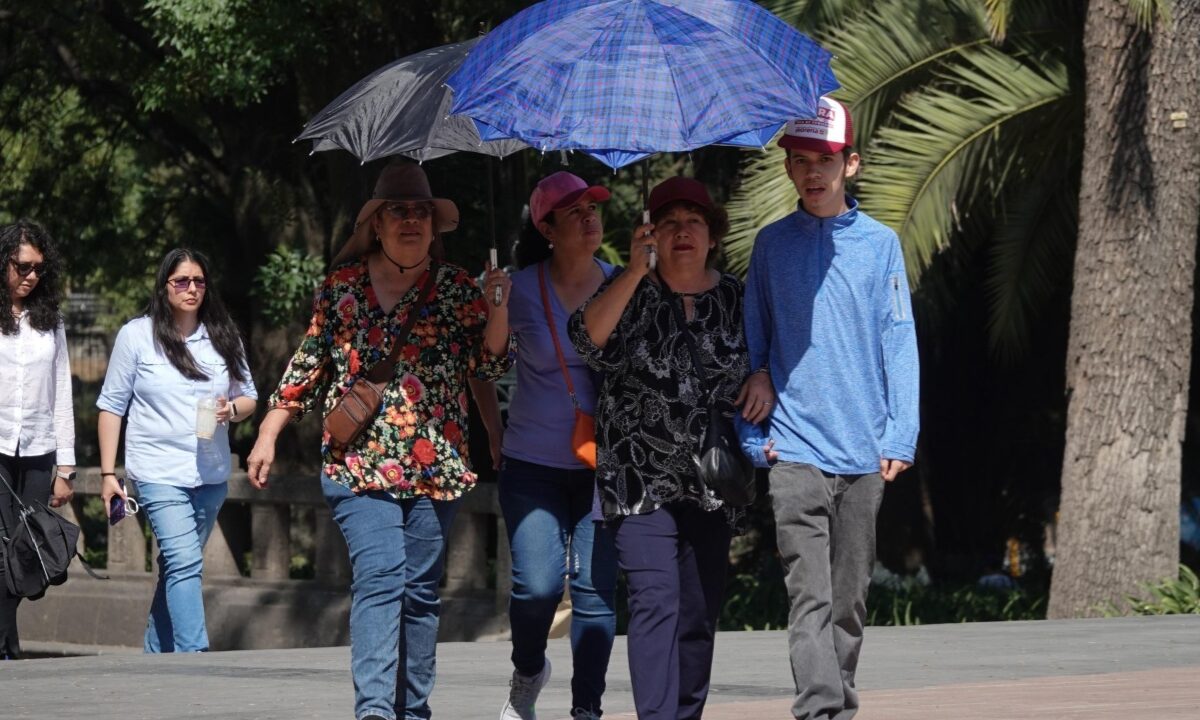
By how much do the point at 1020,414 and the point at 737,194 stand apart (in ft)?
19.0

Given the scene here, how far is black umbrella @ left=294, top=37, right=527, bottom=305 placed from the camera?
5977 mm

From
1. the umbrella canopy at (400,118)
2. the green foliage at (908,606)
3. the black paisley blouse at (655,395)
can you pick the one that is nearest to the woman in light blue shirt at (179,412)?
the umbrella canopy at (400,118)

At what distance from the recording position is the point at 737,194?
13.7 metres

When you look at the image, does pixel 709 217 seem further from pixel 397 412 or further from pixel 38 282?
pixel 38 282

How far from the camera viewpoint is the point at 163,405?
8.48 m

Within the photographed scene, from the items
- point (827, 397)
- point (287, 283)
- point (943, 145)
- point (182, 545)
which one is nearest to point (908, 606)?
point (943, 145)

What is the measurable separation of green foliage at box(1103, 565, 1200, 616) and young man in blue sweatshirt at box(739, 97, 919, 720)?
5.89m

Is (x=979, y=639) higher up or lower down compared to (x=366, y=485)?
lower down

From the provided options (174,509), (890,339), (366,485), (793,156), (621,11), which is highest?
(621,11)

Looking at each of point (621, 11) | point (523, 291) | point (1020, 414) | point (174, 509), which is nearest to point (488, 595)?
point (174, 509)

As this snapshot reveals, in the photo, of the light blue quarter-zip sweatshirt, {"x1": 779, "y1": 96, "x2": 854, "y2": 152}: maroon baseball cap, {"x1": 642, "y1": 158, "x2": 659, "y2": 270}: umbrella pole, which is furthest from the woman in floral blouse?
{"x1": 779, "y1": 96, "x2": 854, "y2": 152}: maroon baseball cap

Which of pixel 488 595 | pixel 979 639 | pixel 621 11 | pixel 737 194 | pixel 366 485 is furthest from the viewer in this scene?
pixel 737 194

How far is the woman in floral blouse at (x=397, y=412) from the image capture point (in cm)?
573

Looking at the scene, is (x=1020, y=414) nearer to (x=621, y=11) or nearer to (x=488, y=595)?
(x=488, y=595)
